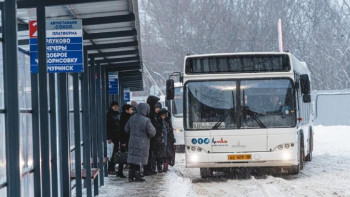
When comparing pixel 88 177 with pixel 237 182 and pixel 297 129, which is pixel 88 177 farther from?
pixel 297 129

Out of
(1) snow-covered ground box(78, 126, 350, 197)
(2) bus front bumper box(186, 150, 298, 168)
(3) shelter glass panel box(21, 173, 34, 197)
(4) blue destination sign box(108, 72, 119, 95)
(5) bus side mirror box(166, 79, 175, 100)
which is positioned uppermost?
(4) blue destination sign box(108, 72, 119, 95)

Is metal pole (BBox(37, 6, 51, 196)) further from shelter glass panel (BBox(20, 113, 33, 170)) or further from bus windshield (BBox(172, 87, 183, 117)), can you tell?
bus windshield (BBox(172, 87, 183, 117))

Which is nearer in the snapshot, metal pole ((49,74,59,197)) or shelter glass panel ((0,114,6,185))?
shelter glass panel ((0,114,6,185))

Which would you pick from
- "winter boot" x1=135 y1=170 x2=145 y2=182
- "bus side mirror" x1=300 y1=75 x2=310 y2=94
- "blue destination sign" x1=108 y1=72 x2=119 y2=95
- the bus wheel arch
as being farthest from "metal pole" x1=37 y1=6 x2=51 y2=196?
"blue destination sign" x1=108 y1=72 x2=119 y2=95

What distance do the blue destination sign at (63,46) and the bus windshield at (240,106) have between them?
6581mm

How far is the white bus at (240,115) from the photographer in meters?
16.8

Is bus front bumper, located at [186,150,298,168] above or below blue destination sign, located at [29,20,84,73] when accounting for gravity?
below

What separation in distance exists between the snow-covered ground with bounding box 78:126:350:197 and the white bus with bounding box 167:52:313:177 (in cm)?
54

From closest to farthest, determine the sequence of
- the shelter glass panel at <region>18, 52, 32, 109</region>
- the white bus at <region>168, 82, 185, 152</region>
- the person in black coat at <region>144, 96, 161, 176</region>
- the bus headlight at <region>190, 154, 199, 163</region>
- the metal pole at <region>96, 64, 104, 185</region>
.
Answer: the shelter glass panel at <region>18, 52, 32, 109</region>, the metal pole at <region>96, 64, 104, 185</region>, the bus headlight at <region>190, 154, 199, 163</region>, the person in black coat at <region>144, 96, 161, 176</region>, the white bus at <region>168, 82, 185, 152</region>

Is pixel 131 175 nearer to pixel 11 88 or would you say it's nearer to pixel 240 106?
pixel 240 106

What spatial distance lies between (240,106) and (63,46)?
23.4 feet

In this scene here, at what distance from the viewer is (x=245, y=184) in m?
16.0

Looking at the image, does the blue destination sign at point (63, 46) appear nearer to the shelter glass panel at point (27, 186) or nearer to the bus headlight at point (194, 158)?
the shelter glass panel at point (27, 186)

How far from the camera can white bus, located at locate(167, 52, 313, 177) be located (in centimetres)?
1675
